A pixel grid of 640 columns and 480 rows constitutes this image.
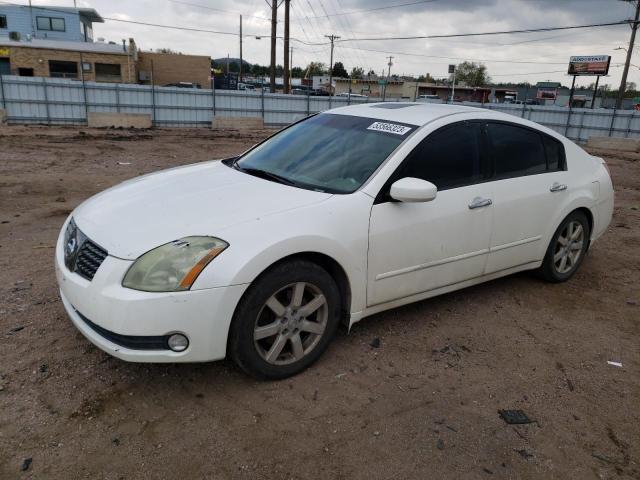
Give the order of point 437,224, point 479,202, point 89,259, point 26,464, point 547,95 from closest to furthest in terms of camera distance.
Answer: point 26,464 → point 89,259 → point 437,224 → point 479,202 → point 547,95

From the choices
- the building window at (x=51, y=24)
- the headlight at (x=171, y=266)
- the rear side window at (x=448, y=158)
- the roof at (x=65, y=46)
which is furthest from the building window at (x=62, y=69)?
the headlight at (x=171, y=266)

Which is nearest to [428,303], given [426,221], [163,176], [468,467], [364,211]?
[426,221]

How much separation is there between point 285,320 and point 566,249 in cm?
313

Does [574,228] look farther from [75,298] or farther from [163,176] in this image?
[75,298]

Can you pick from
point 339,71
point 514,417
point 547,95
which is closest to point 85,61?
point 514,417

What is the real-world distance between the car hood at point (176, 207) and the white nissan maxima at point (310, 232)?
0.01 metres

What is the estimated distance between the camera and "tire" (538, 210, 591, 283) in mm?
4723

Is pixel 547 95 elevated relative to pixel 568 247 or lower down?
elevated

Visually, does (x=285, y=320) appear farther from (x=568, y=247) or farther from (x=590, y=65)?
(x=590, y=65)

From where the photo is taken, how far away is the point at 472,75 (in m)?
98.2

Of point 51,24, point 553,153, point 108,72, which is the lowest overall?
point 553,153

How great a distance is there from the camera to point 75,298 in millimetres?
2867

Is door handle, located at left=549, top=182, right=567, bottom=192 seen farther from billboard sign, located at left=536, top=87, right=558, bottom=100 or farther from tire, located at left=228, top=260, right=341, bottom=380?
billboard sign, located at left=536, top=87, right=558, bottom=100

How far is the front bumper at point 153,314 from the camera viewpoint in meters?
2.61
